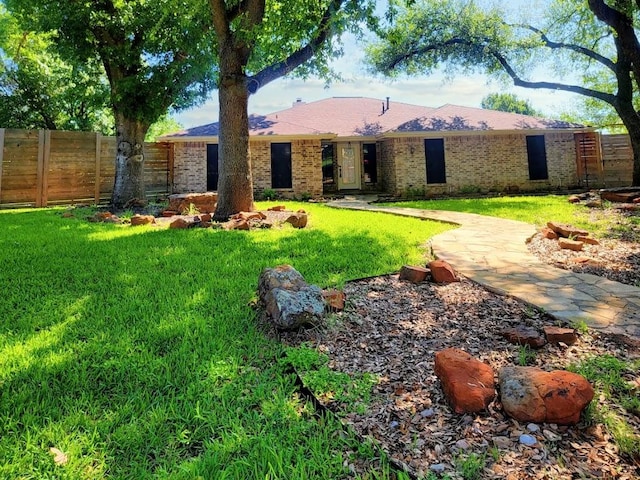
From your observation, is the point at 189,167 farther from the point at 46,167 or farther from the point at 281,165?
the point at 46,167

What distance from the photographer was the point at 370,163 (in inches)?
681

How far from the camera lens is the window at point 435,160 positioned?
16094 mm

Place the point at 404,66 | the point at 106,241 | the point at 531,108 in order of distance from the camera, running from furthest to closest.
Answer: the point at 531,108 → the point at 404,66 → the point at 106,241

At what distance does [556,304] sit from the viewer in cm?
319

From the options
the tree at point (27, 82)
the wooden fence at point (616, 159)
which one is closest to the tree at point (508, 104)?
the wooden fence at point (616, 159)

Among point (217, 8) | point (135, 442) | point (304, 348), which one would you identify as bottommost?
point (135, 442)

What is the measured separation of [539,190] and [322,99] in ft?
36.8

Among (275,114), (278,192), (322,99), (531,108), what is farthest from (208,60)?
(531,108)

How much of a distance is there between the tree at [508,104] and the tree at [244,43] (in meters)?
43.0

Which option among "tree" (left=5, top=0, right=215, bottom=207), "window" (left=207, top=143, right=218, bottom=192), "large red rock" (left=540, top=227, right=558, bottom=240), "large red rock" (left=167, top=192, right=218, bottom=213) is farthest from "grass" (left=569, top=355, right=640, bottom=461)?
"window" (left=207, top=143, right=218, bottom=192)

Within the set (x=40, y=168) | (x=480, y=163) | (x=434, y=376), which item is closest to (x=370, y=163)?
(x=480, y=163)

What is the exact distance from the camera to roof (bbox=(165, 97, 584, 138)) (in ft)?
51.9

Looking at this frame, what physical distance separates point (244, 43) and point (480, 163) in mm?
11911

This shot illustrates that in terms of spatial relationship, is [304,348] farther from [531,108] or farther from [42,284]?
[531,108]
